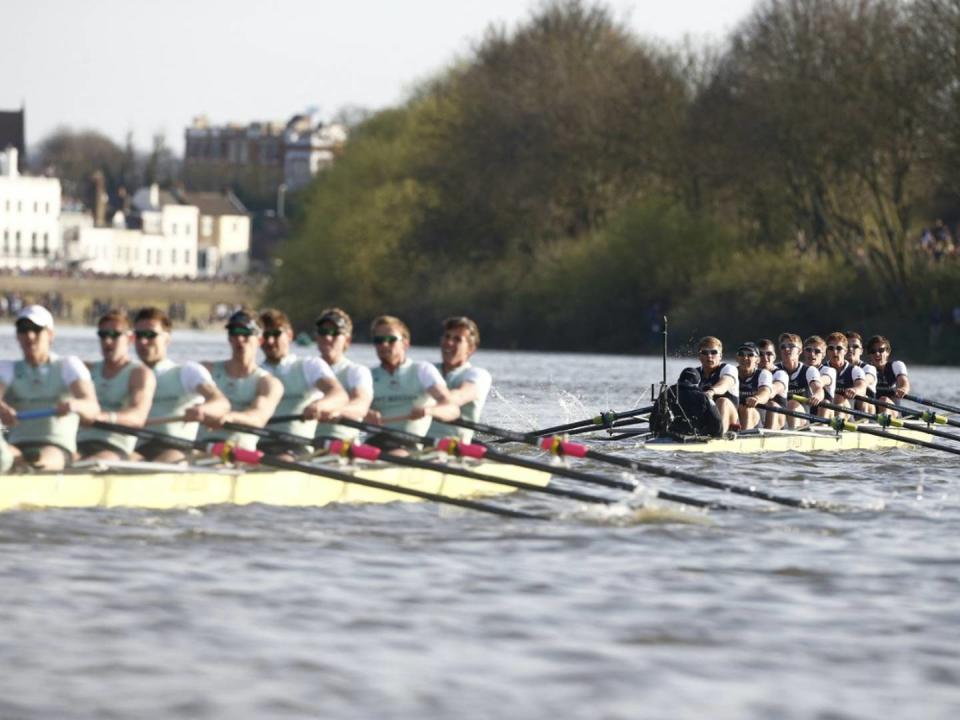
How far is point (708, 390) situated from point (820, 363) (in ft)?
8.97

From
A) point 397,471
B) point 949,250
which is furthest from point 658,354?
point 397,471

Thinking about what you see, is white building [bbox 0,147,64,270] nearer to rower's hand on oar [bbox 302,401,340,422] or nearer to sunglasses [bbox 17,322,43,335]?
rower's hand on oar [bbox 302,401,340,422]

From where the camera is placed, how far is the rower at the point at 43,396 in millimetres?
13062

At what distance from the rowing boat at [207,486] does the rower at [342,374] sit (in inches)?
15.7

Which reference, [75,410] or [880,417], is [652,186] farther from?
[75,410]

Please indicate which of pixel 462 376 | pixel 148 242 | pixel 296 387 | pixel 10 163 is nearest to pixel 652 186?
pixel 462 376

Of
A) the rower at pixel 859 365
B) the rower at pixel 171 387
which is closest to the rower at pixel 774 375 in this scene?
the rower at pixel 859 365

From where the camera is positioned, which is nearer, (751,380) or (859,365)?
(751,380)

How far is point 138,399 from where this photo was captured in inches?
528

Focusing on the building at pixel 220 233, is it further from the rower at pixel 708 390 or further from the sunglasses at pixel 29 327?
the sunglasses at pixel 29 327

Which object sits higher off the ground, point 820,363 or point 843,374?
point 820,363

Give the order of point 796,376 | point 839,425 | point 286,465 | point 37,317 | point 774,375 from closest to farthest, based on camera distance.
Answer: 1. point 37,317
2. point 286,465
3. point 839,425
4. point 774,375
5. point 796,376

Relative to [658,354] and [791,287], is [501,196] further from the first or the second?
[791,287]

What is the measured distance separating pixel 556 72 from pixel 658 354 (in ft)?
25.6
